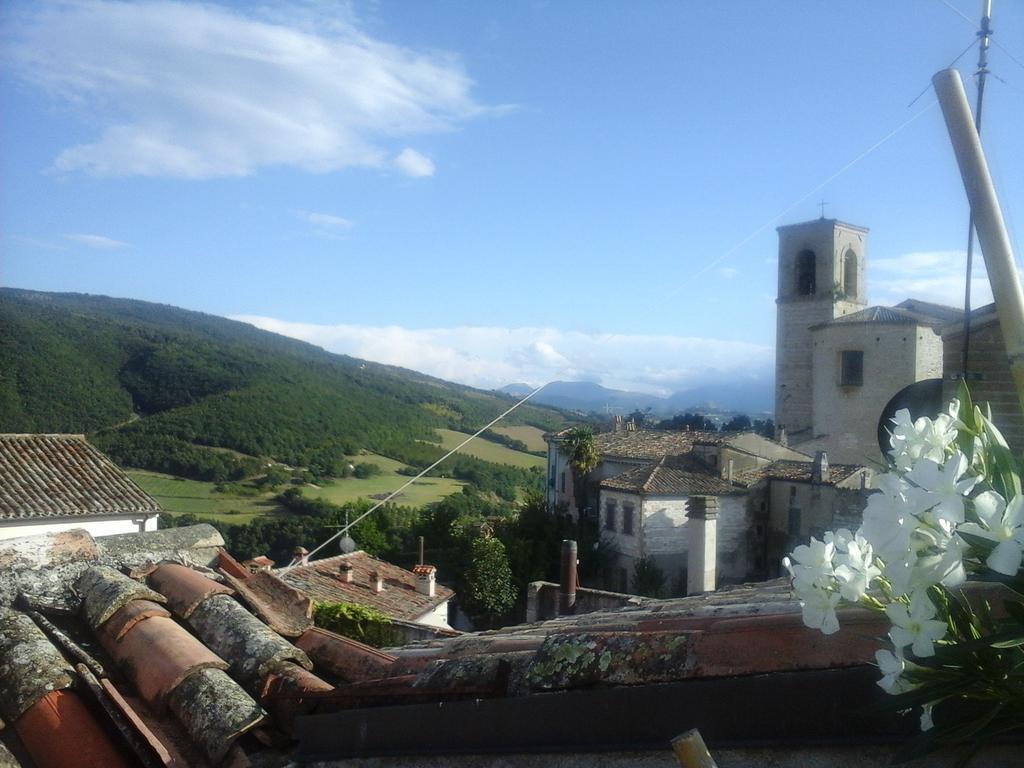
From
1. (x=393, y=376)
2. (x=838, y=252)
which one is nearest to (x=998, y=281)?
(x=838, y=252)

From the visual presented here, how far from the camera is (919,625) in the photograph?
141 cm

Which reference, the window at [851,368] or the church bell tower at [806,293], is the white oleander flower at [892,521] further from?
the church bell tower at [806,293]

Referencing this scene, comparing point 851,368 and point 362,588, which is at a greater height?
point 851,368

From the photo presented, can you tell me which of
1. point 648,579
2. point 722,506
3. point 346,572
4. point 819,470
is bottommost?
point 648,579

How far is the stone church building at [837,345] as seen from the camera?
107ft

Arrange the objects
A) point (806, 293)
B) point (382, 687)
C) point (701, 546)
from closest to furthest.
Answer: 1. point (382, 687)
2. point (701, 546)
3. point (806, 293)

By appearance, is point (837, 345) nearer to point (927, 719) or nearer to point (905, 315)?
point (905, 315)

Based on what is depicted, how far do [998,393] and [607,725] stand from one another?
12.4 feet

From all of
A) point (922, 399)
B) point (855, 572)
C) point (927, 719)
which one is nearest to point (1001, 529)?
point (855, 572)

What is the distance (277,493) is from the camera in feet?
205

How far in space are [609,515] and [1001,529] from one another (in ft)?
96.3

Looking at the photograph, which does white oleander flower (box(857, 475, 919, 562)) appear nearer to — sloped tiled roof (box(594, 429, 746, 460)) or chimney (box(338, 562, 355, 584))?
chimney (box(338, 562, 355, 584))

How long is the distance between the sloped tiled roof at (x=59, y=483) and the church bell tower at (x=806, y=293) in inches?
1106

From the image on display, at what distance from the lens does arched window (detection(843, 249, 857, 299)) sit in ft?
134
